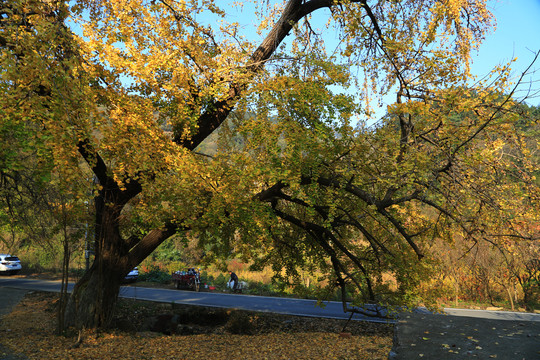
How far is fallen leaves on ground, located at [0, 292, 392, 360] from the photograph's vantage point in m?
7.93

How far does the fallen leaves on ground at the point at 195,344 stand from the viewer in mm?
7926

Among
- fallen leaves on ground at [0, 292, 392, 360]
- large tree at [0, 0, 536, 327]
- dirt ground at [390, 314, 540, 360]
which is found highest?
large tree at [0, 0, 536, 327]

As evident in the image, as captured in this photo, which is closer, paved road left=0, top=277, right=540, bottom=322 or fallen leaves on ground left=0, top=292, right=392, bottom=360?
fallen leaves on ground left=0, top=292, right=392, bottom=360

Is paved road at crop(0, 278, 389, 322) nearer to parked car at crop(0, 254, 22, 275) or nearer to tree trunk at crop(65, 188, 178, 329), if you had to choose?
tree trunk at crop(65, 188, 178, 329)

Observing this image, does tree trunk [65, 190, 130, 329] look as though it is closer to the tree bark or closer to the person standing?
the tree bark

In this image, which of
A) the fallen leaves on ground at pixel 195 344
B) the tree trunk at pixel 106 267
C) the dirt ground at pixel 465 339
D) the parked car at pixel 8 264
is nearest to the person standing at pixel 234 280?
the fallen leaves on ground at pixel 195 344

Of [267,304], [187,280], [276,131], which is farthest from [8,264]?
[276,131]

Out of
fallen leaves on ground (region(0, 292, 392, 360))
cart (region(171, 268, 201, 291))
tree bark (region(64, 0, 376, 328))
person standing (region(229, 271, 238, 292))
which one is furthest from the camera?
cart (region(171, 268, 201, 291))

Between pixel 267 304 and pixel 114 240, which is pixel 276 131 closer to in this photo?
pixel 114 240

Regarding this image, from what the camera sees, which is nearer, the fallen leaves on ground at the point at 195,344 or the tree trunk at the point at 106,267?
the fallen leaves on ground at the point at 195,344

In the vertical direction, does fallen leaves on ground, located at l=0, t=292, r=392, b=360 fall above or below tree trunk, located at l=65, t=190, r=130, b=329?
below

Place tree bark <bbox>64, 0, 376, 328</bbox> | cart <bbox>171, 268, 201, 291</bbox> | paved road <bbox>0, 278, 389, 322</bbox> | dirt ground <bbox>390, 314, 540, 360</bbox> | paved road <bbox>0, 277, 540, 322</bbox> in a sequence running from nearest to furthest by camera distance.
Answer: dirt ground <bbox>390, 314, 540, 360</bbox>, tree bark <bbox>64, 0, 376, 328</bbox>, paved road <bbox>0, 277, 540, 322</bbox>, paved road <bbox>0, 278, 389, 322</bbox>, cart <bbox>171, 268, 201, 291</bbox>

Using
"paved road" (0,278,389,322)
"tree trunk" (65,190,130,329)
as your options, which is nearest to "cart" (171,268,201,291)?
"paved road" (0,278,389,322)

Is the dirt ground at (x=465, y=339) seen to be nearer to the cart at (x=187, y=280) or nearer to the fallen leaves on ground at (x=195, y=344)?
the fallen leaves on ground at (x=195, y=344)
